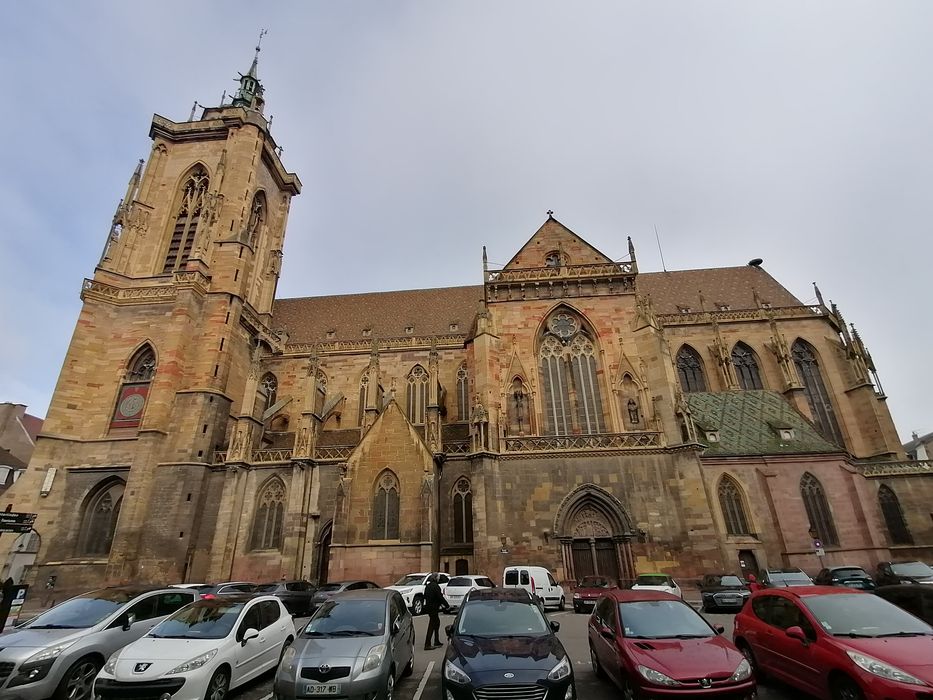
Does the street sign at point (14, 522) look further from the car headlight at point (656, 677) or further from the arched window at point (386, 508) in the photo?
the car headlight at point (656, 677)

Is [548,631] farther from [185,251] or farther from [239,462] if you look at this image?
[185,251]

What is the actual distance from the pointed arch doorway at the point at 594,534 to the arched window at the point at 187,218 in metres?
27.3

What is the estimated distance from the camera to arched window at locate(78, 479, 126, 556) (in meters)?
22.1

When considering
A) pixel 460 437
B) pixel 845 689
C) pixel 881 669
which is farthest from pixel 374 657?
pixel 460 437

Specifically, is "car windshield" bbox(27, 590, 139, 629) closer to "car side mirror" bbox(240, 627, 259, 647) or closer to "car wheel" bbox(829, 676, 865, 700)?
"car side mirror" bbox(240, 627, 259, 647)

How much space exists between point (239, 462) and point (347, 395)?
7994mm

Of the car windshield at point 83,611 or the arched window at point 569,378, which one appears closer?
the car windshield at point 83,611

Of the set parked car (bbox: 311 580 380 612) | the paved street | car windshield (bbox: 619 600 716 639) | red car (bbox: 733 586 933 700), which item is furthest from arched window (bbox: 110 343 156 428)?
red car (bbox: 733 586 933 700)

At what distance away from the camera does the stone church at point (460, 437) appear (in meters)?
19.2

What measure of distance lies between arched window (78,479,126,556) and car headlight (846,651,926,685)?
2723 centimetres

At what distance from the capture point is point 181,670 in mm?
5930

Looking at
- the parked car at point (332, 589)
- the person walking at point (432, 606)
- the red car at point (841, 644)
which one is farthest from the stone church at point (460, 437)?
the red car at point (841, 644)

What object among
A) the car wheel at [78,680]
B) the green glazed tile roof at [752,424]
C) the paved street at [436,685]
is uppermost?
the green glazed tile roof at [752,424]

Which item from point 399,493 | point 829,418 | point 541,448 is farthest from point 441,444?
point 829,418
